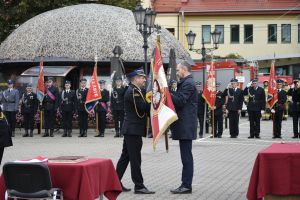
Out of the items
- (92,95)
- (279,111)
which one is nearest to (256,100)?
(279,111)

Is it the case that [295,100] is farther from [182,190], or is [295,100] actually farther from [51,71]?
[182,190]

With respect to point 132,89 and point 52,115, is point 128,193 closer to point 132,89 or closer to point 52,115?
point 132,89

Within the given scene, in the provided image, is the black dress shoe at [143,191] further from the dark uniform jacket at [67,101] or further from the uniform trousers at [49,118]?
the uniform trousers at [49,118]

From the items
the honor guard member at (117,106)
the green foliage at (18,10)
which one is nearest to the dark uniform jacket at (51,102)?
the honor guard member at (117,106)

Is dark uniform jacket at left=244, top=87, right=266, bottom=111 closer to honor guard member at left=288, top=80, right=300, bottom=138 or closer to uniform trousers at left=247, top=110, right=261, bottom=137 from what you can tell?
uniform trousers at left=247, top=110, right=261, bottom=137

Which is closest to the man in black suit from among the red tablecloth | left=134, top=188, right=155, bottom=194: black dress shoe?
Answer: left=134, top=188, right=155, bottom=194: black dress shoe

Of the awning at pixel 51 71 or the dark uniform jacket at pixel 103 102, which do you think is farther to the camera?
the awning at pixel 51 71

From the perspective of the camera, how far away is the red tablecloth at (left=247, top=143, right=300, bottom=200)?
9398 mm

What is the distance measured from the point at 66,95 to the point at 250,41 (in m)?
45.1

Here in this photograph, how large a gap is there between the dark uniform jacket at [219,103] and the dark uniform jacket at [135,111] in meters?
14.8

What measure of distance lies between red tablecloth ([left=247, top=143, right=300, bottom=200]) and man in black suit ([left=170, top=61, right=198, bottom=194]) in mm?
2707

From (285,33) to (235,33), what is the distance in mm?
4838

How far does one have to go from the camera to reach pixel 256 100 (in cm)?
2589

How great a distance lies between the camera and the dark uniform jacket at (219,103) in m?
26.6
